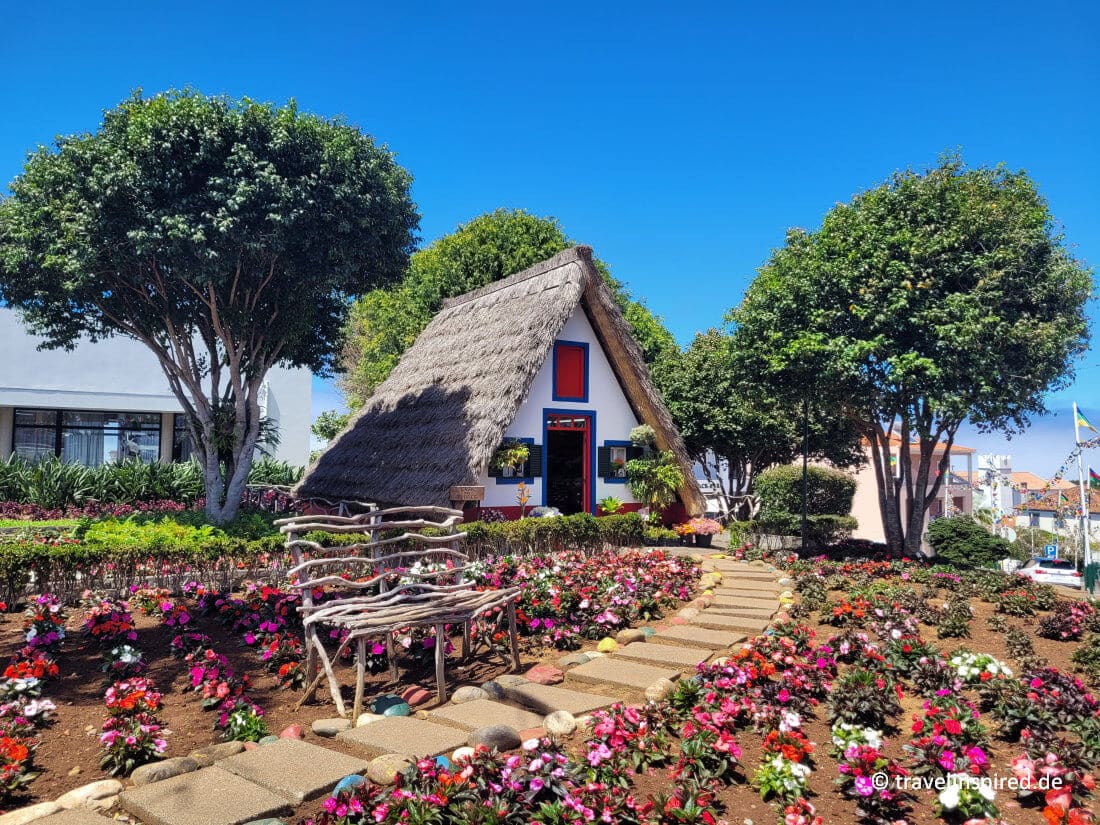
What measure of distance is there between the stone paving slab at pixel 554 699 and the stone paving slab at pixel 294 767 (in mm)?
1377

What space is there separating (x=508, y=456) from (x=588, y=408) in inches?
100

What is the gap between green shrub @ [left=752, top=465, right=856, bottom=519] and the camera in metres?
19.0

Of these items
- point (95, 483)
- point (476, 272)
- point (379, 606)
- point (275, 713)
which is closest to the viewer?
point (275, 713)

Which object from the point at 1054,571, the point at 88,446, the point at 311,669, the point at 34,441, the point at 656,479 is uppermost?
the point at 34,441

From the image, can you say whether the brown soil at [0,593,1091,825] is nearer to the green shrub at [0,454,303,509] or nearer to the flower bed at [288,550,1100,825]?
the flower bed at [288,550,1100,825]

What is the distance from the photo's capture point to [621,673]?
19.5 feet

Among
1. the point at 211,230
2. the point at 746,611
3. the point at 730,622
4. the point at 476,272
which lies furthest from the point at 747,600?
the point at 476,272

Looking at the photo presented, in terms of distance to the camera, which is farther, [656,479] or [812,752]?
[656,479]

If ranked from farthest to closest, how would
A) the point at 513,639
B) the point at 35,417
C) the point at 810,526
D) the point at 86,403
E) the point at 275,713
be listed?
the point at 35,417 → the point at 86,403 → the point at 810,526 → the point at 513,639 → the point at 275,713

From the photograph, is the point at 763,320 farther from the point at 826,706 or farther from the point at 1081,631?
the point at 826,706

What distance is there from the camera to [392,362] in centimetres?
2523

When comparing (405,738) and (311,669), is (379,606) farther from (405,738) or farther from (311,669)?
(405,738)

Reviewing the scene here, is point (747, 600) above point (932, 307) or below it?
below

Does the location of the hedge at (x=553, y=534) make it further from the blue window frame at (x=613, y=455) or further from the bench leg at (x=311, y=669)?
the bench leg at (x=311, y=669)
